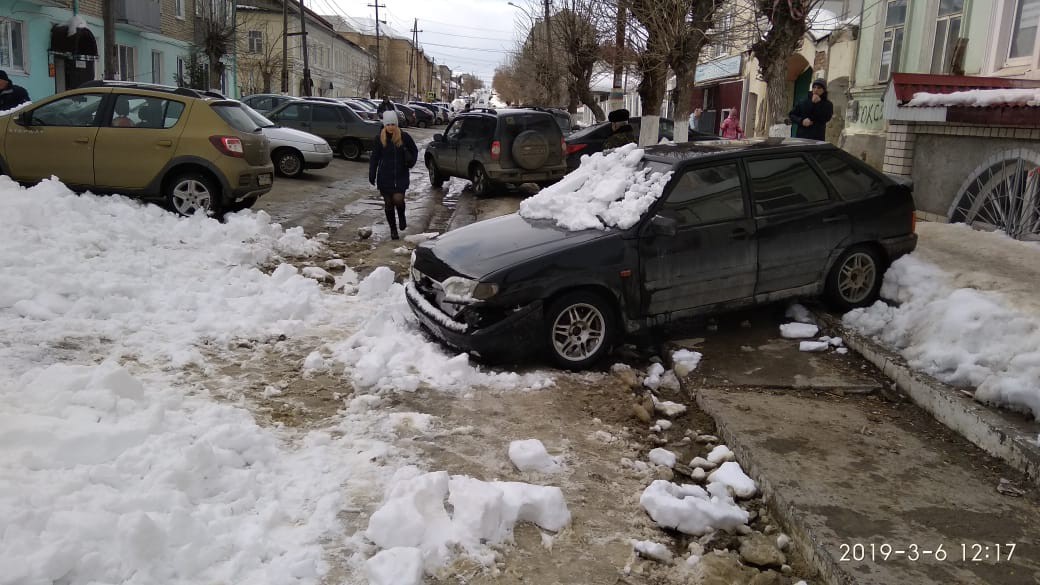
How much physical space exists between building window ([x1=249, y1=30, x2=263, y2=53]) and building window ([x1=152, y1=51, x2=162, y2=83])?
18.9 m

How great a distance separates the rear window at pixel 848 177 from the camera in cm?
666

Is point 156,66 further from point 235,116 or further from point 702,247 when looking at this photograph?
point 702,247

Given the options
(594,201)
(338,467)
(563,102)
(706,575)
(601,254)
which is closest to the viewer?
(706,575)

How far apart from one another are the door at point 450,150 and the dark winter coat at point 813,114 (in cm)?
→ 728

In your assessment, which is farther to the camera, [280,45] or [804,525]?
[280,45]

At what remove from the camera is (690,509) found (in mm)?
3680

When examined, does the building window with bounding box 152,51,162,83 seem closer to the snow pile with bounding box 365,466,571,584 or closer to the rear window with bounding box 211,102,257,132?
the rear window with bounding box 211,102,257,132

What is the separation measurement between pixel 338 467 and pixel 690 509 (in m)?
1.76

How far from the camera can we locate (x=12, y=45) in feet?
70.7

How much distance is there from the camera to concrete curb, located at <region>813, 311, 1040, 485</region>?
13.7 feet

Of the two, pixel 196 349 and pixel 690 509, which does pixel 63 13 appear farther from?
pixel 690 509

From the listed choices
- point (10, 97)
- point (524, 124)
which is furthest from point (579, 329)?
point (10, 97)

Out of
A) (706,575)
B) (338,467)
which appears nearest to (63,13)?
(338,467)

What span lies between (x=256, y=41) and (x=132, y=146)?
145 ft
